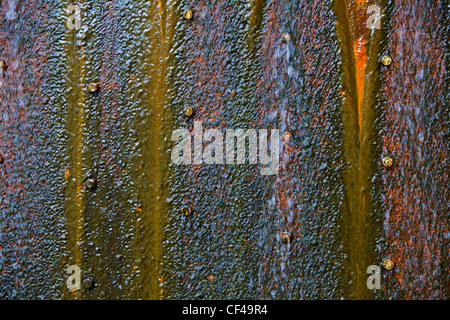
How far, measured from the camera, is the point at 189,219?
93 centimetres

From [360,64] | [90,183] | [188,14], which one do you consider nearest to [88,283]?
[90,183]

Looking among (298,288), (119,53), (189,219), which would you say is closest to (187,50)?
(119,53)

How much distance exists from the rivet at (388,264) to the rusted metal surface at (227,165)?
0.02 m

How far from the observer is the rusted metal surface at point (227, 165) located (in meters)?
0.91

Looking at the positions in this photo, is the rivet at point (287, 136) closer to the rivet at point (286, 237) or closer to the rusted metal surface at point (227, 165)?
the rusted metal surface at point (227, 165)

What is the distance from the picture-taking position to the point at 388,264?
89cm

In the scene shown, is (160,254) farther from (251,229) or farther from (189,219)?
(251,229)

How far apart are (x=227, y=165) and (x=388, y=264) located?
0.57 metres

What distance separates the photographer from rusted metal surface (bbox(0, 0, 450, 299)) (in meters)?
0.91

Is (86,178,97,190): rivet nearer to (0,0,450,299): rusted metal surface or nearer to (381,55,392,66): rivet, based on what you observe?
(0,0,450,299): rusted metal surface

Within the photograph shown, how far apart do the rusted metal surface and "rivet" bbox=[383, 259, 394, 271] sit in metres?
0.02

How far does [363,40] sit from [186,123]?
0.61m

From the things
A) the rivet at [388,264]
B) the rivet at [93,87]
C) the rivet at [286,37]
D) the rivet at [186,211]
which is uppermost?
the rivet at [286,37]

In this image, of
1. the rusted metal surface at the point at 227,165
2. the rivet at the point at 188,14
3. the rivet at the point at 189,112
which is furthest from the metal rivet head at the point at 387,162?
the rivet at the point at 188,14
